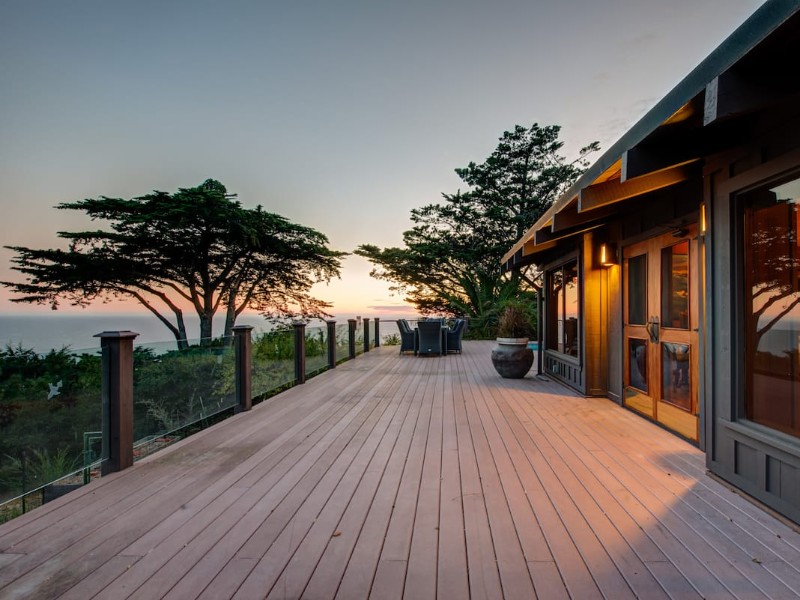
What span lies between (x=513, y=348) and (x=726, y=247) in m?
4.39

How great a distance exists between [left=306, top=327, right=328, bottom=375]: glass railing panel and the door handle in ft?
16.2

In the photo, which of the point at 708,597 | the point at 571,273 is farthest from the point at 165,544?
the point at 571,273

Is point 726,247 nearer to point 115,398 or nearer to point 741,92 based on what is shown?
point 741,92

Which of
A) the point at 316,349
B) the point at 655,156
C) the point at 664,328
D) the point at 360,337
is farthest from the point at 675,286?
the point at 360,337

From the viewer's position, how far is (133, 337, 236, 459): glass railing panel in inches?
121

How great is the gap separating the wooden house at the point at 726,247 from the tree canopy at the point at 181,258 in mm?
13855

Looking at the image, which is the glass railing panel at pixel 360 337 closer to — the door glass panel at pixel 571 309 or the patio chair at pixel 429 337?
the patio chair at pixel 429 337

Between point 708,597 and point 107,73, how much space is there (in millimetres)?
12277

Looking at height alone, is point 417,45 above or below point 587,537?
above

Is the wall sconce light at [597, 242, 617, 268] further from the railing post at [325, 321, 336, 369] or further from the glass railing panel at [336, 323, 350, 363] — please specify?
the glass railing panel at [336, 323, 350, 363]

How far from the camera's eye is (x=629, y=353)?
4.50 m

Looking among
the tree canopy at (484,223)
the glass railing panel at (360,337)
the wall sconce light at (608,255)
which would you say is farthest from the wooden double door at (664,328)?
the tree canopy at (484,223)

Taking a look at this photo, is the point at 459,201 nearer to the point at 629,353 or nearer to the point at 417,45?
the point at 417,45

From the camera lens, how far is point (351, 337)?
32.5 ft
